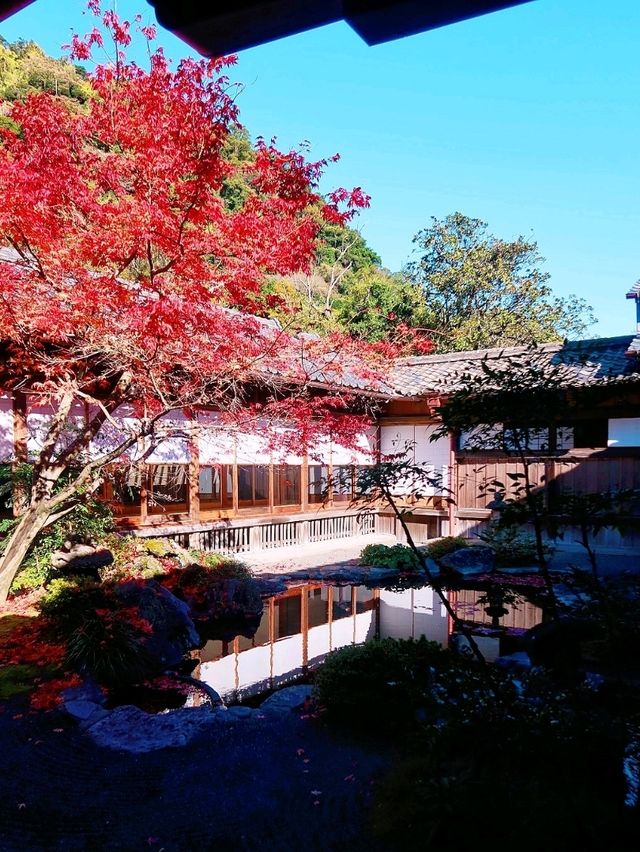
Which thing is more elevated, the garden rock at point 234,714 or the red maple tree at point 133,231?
the red maple tree at point 133,231

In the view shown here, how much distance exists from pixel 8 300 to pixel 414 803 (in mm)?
6343

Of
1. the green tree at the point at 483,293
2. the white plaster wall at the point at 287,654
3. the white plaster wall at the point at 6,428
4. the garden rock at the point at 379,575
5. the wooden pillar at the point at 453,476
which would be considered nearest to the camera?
the white plaster wall at the point at 287,654

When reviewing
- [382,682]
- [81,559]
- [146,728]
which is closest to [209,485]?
[81,559]

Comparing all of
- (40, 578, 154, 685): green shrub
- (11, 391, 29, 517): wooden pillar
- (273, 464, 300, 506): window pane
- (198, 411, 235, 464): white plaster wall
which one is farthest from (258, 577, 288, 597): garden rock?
(273, 464, 300, 506): window pane

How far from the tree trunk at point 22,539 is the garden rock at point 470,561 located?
24.5 ft

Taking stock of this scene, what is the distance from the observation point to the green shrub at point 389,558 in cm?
1166

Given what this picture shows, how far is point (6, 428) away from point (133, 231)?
163 inches

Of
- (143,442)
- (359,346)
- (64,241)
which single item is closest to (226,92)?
(64,241)

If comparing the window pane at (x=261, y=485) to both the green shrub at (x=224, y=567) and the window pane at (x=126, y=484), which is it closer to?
the window pane at (x=126, y=484)

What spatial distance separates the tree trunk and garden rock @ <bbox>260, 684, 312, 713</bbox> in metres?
3.82

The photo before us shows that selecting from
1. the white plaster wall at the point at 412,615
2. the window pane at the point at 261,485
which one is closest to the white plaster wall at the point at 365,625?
the white plaster wall at the point at 412,615

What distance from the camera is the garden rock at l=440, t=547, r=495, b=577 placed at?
454 inches

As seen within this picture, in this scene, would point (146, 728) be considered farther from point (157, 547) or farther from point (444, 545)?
point (444, 545)

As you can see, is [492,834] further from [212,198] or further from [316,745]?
[212,198]
